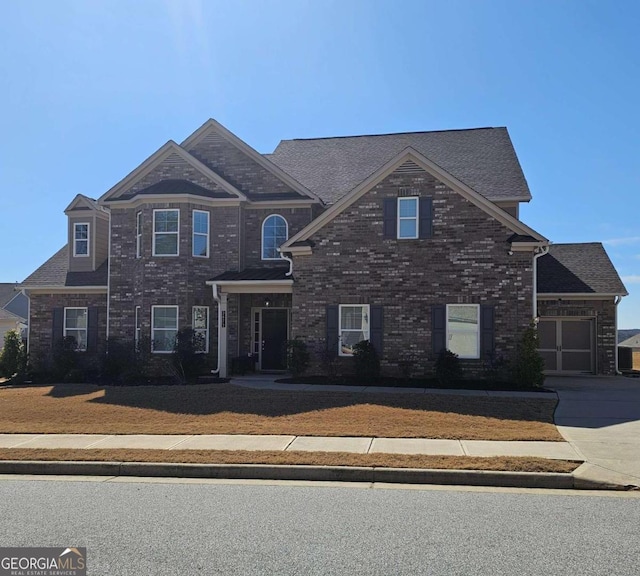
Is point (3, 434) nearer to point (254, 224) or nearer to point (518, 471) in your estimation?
point (518, 471)

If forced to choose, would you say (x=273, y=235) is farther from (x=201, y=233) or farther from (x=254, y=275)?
(x=201, y=233)

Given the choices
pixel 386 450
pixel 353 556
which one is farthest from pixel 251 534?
pixel 386 450

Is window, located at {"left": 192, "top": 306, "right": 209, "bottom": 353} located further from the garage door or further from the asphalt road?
the asphalt road

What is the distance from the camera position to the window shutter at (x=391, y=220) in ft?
58.4

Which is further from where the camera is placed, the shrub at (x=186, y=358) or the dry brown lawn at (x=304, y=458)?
the shrub at (x=186, y=358)

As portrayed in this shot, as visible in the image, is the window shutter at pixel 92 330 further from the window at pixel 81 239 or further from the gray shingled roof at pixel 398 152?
the gray shingled roof at pixel 398 152

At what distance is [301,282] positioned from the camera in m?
18.3

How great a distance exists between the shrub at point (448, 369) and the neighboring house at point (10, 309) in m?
34.3

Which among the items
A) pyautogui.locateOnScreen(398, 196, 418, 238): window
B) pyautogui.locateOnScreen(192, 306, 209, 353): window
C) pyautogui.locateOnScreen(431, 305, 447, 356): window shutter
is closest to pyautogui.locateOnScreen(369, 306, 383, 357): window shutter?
pyautogui.locateOnScreen(431, 305, 447, 356): window shutter

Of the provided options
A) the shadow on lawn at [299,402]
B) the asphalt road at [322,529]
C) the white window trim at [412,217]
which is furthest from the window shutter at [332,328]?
the asphalt road at [322,529]

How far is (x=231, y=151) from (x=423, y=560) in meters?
18.6

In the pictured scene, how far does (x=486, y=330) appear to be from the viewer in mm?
17000

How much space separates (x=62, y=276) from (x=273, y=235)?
8.36 meters

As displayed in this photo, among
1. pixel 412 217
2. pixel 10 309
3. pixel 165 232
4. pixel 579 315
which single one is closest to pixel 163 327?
pixel 165 232
